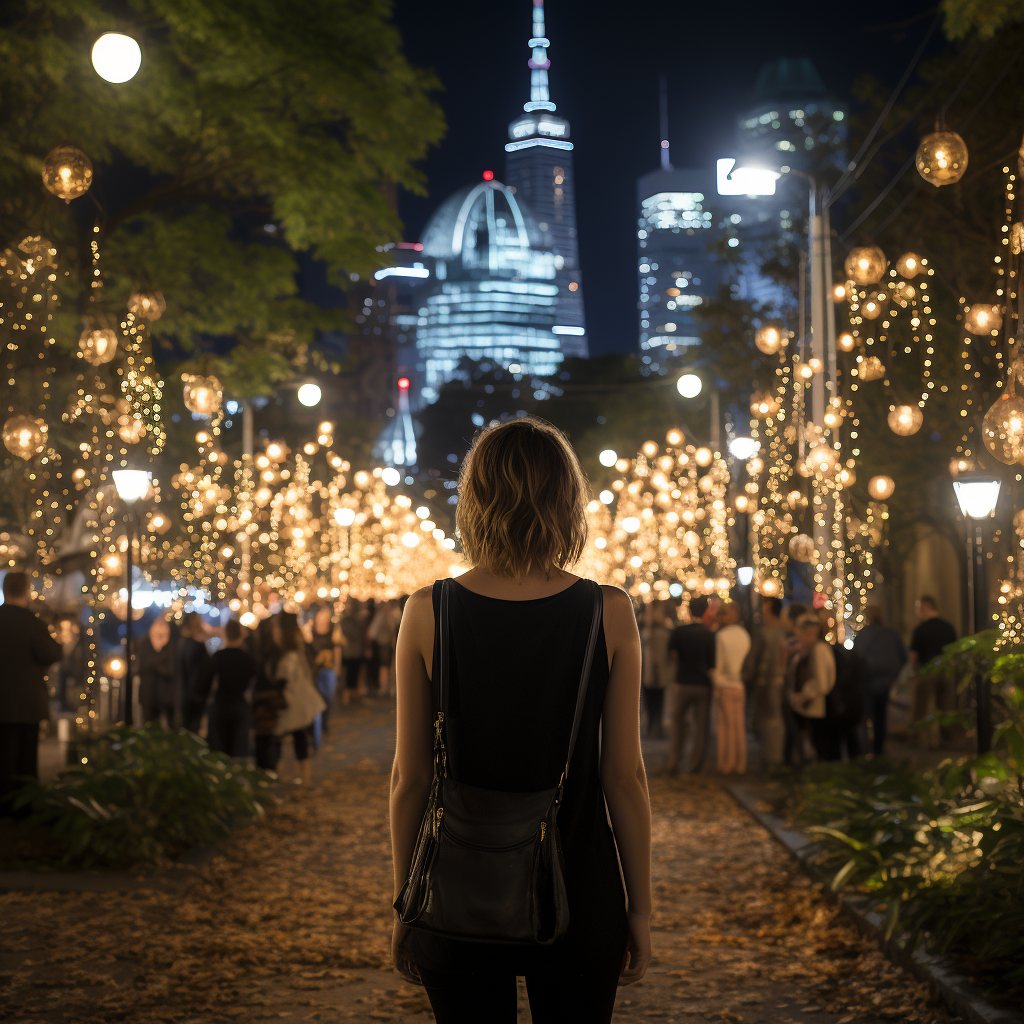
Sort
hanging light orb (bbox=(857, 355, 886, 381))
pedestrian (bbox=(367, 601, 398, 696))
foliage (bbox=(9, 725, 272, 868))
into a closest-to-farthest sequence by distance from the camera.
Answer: foliage (bbox=(9, 725, 272, 868)) → hanging light orb (bbox=(857, 355, 886, 381)) → pedestrian (bbox=(367, 601, 398, 696))

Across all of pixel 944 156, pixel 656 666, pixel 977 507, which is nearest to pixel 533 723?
pixel 977 507

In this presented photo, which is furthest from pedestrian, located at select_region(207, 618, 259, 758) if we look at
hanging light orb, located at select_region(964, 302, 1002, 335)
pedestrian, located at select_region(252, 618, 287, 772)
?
hanging light orb, located at select_region(964, 302, 1002, 335)

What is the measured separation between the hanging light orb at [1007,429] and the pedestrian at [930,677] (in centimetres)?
839

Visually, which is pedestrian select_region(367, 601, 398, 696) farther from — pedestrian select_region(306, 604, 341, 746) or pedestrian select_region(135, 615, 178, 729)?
pedestrian select_region(135, 615, 178, 729)

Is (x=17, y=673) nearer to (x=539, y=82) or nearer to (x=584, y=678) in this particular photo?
(x=584, y=678)

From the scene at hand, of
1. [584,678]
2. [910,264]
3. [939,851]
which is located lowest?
[939,851]

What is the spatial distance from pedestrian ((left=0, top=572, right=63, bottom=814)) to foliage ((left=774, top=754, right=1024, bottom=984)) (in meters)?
6.11

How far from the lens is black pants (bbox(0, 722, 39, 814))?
9.38 m

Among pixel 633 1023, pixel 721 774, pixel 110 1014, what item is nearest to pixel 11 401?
pixel 721 774

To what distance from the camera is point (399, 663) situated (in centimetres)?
260

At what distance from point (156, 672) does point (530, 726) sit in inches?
514

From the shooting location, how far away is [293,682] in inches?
491

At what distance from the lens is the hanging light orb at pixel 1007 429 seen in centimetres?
752

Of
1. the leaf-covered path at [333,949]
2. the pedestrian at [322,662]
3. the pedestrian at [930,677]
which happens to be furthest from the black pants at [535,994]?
the pedestrian at [930,677]
